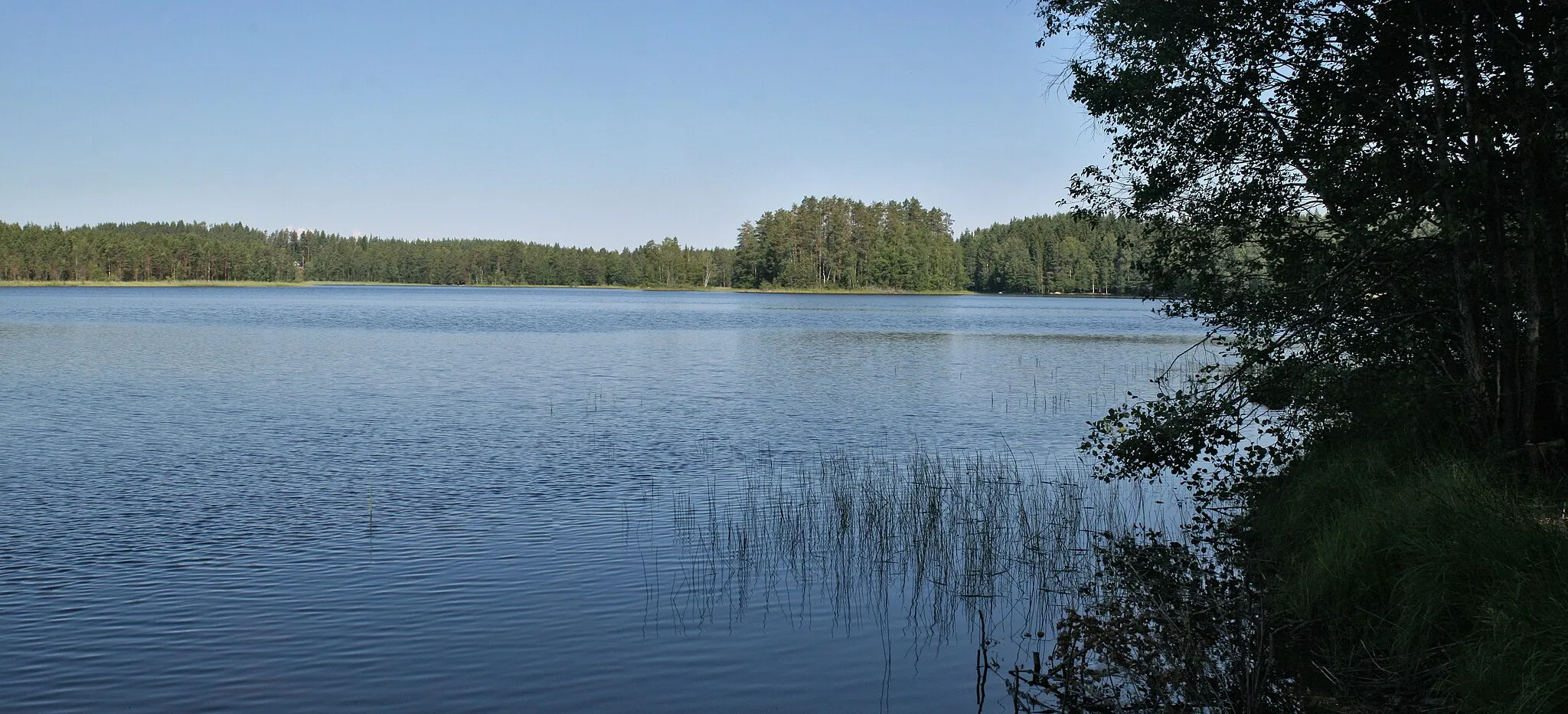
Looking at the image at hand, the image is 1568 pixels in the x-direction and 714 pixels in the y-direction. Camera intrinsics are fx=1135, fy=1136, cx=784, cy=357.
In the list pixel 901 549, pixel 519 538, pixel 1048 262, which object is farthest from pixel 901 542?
pixel 1048 262

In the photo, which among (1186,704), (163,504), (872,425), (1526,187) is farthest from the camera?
(872,425)

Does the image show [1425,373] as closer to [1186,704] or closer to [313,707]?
[1186,704]

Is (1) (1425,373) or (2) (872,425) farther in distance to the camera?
(2) (872,425)

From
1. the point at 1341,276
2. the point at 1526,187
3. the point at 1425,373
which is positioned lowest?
the point at 1425,373

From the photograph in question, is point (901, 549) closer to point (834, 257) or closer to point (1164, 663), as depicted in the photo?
point (1164, 663)

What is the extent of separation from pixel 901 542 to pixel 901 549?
277 mm

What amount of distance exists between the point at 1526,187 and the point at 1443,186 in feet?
1.97

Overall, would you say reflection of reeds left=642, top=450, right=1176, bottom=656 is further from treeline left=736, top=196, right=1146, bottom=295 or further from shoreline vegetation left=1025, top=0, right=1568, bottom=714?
treeline left=736, top=196, right=1146, bottom=295

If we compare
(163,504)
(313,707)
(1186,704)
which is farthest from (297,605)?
(1186,704)

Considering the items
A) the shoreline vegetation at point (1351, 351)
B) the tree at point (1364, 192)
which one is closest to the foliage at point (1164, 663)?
the shoreline vegetation at point (1351, 351)

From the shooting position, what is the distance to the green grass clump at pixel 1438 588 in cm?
615

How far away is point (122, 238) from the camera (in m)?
175

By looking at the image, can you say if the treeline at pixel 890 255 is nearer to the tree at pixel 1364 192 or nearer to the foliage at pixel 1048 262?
the foliage at pixel 1048 262

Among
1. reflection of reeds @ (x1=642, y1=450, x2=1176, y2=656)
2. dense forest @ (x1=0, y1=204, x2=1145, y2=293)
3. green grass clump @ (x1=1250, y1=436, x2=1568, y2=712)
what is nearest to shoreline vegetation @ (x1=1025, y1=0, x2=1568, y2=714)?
green grass clump @ (x1=1250, y1=436, x2=1568, y2=712)
